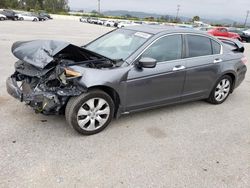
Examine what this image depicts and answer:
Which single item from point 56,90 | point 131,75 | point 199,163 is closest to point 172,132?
point 199,163

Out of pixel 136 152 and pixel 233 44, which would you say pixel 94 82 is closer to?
pixel 136 152

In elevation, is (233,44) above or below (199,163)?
above

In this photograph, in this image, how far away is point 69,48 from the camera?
350cm

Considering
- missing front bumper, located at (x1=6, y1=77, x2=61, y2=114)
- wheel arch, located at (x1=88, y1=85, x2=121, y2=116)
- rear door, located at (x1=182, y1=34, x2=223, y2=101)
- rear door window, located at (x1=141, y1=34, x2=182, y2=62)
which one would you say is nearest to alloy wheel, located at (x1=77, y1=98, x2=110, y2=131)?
wheel arch, located at (x1=88, y1=85, x2=121, y2=116)

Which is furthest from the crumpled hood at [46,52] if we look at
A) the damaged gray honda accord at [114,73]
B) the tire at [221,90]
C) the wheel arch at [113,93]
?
the tire at [221,90]

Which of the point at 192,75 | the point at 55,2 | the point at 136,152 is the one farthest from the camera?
the point at 55,2

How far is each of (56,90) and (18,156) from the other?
94 centimetres

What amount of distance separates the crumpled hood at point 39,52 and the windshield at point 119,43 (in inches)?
31.0

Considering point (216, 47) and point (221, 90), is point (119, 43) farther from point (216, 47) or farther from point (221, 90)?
point (221, 90)

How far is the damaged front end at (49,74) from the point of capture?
3148mm

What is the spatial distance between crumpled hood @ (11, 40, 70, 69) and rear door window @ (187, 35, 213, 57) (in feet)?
6.88

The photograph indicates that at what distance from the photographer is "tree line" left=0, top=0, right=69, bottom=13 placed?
65250mm

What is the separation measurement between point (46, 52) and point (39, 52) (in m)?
0.11

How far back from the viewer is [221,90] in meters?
4.86
